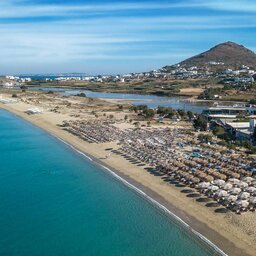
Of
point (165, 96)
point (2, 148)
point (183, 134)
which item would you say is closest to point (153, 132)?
point (183, 134)

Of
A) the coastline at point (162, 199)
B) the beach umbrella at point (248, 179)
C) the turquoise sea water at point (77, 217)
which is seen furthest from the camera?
the beach umbrella at point (248, 179)

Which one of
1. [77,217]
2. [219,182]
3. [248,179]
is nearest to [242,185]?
[219,182]

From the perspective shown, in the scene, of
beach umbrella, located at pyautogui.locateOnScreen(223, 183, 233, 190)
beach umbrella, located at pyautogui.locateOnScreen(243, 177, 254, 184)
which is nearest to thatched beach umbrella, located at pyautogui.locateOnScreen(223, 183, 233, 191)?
beach umbrella, located at pyautogui.locateOnScreen(223, 183, 233, 190)

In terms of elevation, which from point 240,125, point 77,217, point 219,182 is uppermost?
point 240,125

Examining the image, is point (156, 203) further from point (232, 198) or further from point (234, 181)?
point (234, 181)

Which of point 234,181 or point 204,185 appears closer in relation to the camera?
point 204,185

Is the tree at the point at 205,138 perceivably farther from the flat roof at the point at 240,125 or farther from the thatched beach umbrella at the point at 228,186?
the thatched beach umbrella at the point at 228,186

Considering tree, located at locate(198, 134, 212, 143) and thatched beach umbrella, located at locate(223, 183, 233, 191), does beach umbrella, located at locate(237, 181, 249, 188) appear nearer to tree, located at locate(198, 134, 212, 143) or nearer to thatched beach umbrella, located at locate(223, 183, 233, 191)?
thatched beach umbrella, located at locate(223, 183, 233, 191)

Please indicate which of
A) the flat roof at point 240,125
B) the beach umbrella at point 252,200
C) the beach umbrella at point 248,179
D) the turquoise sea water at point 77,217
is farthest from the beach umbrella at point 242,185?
the flat roof at point 240,125
